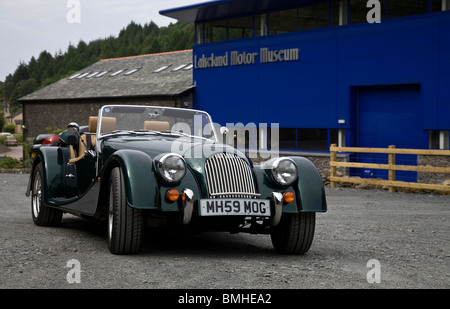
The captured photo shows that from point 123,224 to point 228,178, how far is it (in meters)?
1.10

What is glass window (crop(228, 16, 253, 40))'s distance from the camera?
23.7 meters

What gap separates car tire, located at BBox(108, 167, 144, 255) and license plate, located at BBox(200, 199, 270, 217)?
24.7 inches

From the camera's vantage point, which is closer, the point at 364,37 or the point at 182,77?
the point at 364,37

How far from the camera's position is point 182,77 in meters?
30.3

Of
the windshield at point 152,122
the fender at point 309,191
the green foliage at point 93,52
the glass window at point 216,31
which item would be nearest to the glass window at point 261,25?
the glass window at point 216,31

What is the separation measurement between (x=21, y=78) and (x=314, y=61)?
145 meters

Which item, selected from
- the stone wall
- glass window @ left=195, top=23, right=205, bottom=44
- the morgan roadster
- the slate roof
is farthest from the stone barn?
the morgan roadster

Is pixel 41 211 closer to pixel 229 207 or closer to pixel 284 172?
pixel 229 207

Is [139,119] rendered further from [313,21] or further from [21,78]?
[21,78]

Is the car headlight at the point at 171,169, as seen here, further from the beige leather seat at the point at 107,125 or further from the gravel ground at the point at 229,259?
the beige leather seat at the point at 107,125

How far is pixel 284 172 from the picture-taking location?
625 centimetres

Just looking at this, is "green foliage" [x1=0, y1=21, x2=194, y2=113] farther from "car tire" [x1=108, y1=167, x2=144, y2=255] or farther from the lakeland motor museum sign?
"car tire" [x1=108, y1=167, x2=144, y2=255]

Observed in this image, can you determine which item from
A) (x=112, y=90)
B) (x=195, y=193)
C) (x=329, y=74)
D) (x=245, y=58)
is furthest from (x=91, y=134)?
(x=112, y=90)
